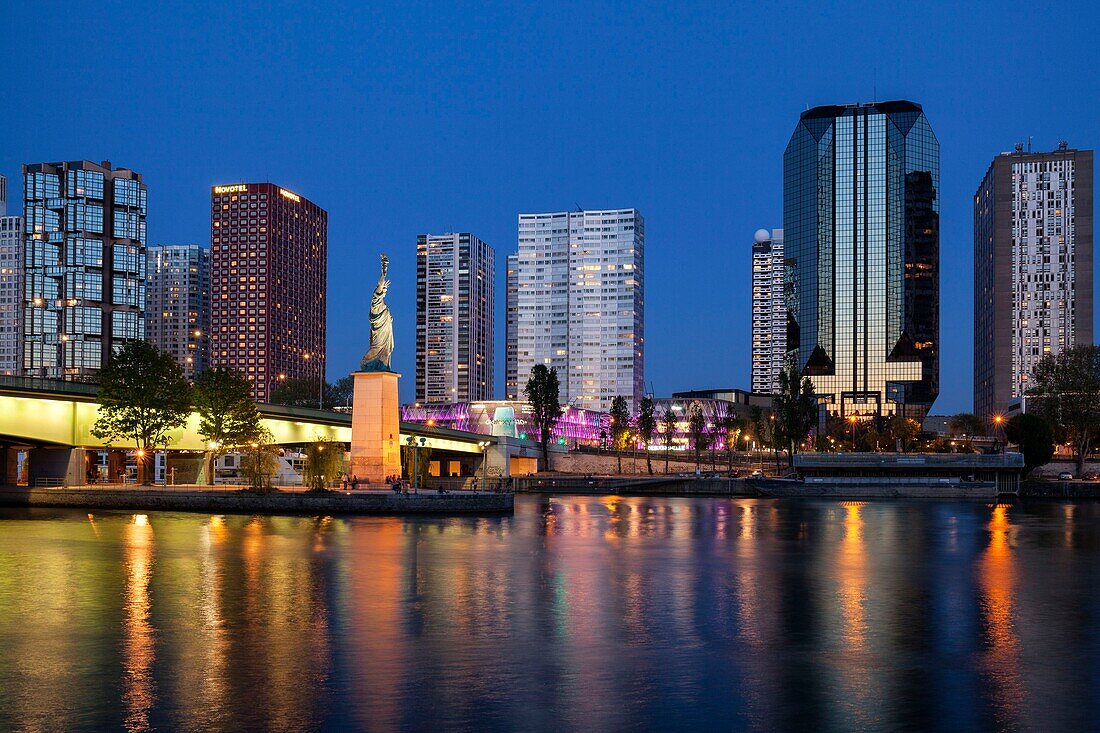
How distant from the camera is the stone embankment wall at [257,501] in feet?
244

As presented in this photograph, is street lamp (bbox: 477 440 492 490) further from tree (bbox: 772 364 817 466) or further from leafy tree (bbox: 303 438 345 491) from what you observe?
leafy tree (bbox: 303 438 345 491)

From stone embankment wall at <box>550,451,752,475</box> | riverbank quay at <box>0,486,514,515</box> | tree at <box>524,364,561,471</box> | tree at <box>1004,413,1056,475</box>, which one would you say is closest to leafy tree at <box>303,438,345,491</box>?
riverbank quay at <box>0,486,514,515</box>

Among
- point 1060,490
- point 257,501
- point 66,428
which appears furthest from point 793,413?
point 66,428

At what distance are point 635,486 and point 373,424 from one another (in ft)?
185

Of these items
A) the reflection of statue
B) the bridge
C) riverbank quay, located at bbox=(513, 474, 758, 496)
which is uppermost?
the reflection of statue

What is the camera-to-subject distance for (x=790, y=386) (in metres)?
153

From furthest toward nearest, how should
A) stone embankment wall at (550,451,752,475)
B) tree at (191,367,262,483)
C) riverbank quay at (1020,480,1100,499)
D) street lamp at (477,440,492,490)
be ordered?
1. stone embankment wall at (550,451,752,475)
2. street lamp at (477,440,492,490)
3. riverbank quay at (1020,480,1100,499)
4. tree at (191,367,262,483)

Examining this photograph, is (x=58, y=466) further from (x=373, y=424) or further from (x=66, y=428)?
(x=373, y=424)

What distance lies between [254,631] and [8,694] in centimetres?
701

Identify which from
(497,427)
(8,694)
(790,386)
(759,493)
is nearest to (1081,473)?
(790,386)

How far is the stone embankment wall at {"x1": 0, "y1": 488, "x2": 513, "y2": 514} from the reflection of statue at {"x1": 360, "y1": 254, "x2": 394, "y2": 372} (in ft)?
41.3

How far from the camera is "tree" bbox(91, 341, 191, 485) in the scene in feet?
285

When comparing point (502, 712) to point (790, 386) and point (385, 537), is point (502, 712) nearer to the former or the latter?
point (385, 537)

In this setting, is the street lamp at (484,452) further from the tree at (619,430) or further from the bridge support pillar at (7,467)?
the bridge support pillar at (7,467)
